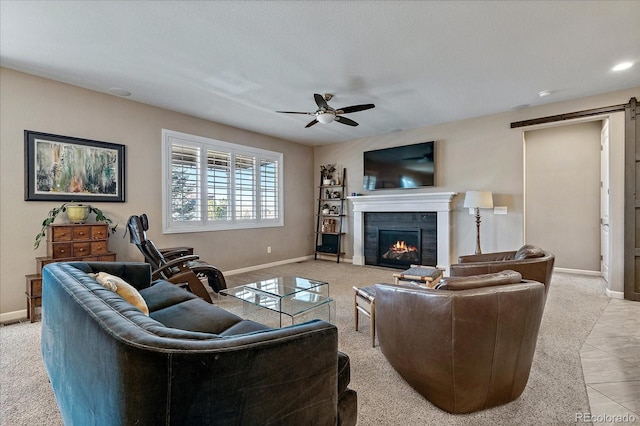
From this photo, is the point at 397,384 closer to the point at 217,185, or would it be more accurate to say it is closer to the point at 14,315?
the point at 14,315

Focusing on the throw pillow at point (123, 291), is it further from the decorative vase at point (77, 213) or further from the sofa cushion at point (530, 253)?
the sofa cushion at point (530, 253)

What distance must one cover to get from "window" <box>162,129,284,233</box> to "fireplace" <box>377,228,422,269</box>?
7.16ft

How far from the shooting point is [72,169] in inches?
143

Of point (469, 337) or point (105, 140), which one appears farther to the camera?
point (105, 140)

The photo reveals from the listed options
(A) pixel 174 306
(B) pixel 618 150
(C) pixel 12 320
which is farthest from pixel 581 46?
(C) pixel 12 320

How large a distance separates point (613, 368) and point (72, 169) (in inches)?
Result: 219

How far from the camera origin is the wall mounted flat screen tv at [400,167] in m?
5.50

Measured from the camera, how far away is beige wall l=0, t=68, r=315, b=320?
322 centimetres

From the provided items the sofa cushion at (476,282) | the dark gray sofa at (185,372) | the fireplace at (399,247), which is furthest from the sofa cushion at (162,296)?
the fireplace at (399,247)

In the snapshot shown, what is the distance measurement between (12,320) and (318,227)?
5.06 m

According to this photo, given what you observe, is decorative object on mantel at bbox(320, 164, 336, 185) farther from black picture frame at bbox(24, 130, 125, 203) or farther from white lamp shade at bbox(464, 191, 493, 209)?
black picture frame at bbox(24, 130, 125, 203)

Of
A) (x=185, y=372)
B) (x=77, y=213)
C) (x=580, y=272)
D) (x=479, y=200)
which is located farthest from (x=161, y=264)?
(x=580, y=272)

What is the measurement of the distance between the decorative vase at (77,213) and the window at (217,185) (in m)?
1.10

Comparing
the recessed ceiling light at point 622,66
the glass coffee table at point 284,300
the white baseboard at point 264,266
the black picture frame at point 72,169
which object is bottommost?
the white baseboard at point 264,266
